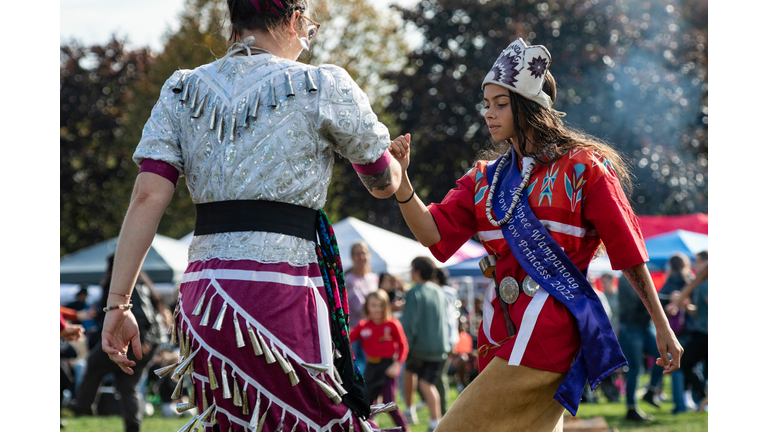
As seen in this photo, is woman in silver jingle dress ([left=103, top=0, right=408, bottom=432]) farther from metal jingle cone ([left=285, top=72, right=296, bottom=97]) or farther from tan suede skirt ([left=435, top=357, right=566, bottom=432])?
tan suede skirt ([left=435, top=357, right=566, bottom=432])

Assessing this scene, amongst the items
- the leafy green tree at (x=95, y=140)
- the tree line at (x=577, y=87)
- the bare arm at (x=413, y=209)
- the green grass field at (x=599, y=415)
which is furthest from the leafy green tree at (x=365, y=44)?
the bare arm at (x=413, y=209)

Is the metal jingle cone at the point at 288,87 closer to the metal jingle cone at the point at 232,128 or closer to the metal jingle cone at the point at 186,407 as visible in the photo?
the metal jingle cone at the point at 232,128

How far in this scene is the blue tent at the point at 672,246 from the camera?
13211 millimetres

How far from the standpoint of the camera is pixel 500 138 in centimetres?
294

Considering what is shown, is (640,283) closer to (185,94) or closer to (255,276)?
(255,276)

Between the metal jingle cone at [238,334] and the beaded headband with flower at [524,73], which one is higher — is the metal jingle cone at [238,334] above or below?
below

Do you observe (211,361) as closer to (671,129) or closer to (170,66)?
(671,129)

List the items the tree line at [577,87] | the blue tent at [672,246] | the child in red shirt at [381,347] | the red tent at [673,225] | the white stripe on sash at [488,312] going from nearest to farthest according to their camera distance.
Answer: the white stripe on sash at [488,312] < the child in red shirt at [381,347] < the blue tent at [672,246] < the red tent at [673,225] < the tree line at [577,87]

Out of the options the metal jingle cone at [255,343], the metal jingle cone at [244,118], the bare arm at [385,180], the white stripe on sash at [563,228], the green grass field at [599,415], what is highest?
the metal jingle cone at [244,118]

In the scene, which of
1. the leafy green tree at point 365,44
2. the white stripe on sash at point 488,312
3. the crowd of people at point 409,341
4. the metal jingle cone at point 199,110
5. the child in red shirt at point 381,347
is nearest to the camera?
the metal jingle cone at point 199,110

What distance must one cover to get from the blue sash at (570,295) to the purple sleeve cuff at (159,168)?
1252 millimetres

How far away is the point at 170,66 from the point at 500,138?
25.4m

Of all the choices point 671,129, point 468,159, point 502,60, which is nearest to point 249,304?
point 502,60

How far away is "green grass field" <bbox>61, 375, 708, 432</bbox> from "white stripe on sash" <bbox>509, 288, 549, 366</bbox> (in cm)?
552
